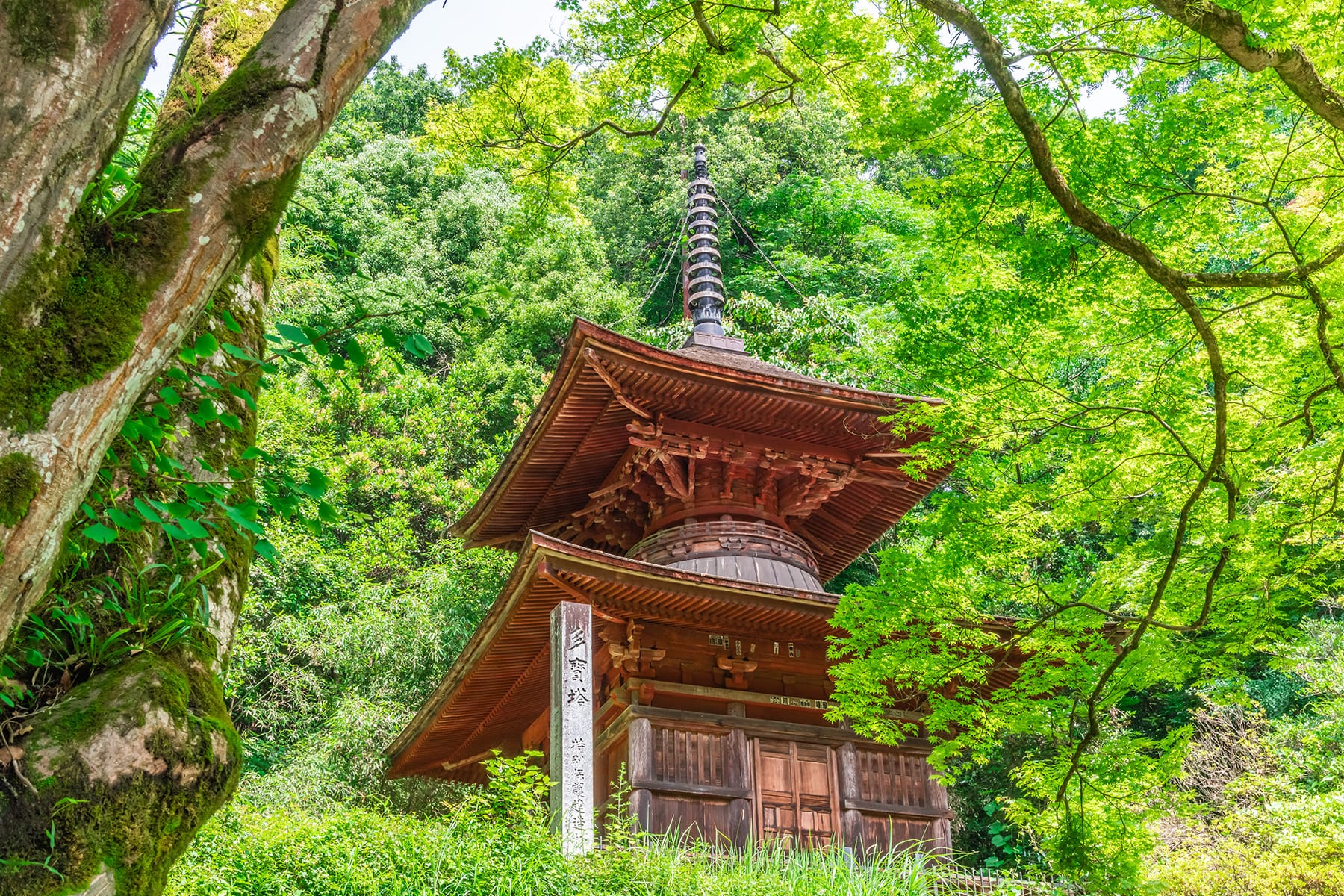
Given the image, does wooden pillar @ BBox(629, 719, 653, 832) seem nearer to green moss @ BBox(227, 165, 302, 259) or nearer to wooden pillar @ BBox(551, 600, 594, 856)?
wooden pillar @ BBox(551, 600, 594, 856)

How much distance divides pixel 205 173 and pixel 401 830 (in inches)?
206

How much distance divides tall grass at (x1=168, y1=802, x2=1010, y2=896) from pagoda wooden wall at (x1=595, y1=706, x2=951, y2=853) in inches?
67.0

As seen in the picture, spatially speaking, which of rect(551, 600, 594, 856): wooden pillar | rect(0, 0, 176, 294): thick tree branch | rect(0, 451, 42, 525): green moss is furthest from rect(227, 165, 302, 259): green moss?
rect(551, 600, 594, 856): wooden pillar

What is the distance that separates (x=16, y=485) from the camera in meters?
1.81

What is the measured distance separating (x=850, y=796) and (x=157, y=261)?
27.4ft

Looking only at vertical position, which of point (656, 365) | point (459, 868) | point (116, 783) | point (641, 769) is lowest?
point (459, 868)

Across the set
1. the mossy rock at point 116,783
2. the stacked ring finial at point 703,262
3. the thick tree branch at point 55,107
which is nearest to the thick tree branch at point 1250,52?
the thick tree branch at point 55,107

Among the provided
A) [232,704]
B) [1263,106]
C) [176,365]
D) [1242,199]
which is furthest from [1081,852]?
[232,704]

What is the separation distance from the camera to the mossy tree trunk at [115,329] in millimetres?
1896

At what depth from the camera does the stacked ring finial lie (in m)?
13.3

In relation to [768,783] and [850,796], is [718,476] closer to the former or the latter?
[768,783]

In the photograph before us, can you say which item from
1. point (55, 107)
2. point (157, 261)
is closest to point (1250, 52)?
point (157, 261)

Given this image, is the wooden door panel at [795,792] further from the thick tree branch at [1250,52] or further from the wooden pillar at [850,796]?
the thick tree branch at [1250,52]

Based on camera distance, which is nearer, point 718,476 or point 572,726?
point 572,726
